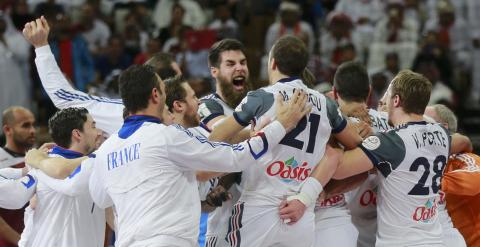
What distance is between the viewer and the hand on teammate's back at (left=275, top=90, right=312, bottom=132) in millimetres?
6562

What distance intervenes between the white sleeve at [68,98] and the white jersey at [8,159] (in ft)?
4.38

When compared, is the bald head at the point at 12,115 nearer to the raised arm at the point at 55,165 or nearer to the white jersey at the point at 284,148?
the raised arm at the point at 55,165

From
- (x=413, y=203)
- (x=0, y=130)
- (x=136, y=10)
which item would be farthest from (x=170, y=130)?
(x=136, y=10)

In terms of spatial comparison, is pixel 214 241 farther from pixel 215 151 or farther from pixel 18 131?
pixel 18 131

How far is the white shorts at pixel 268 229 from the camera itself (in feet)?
22.4

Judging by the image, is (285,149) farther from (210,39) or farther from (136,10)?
(136,10)

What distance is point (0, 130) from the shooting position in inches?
544

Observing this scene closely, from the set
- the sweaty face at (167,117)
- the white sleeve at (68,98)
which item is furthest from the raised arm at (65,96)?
the sweaty face at (167,117)

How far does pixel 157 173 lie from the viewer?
6.15 meters

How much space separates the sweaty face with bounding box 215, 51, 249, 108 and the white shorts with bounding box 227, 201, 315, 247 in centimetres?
138

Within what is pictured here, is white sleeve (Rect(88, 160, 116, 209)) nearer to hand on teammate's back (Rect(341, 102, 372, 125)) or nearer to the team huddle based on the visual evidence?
the team huddle

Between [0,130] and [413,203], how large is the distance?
846 centimetres

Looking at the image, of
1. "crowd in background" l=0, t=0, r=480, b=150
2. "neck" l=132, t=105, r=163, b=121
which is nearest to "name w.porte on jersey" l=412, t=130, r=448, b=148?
"neck" l=132, t=105, r=163, b=121

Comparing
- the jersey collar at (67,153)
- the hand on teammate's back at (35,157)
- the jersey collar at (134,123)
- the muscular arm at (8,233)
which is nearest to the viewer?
the jersey collar at (134,123)
